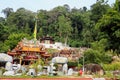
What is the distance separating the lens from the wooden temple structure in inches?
1906

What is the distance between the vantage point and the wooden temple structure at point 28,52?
159 ft

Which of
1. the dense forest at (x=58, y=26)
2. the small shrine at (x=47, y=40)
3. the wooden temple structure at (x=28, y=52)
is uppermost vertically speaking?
the dense forest at (x=58, y=26)

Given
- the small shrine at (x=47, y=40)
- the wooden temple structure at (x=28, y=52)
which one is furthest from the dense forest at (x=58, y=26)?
the wooden temple structure at (x=28, y=52)

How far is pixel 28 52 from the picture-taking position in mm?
49062

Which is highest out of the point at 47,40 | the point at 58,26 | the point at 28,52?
the point at 58,26

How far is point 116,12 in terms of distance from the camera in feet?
72.5

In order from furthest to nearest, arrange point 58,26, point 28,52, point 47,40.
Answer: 1. point 58,26
2. point 47,40
3. point 28,52

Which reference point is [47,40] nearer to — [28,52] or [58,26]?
[58,26]

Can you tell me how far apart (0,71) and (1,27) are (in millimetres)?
41972

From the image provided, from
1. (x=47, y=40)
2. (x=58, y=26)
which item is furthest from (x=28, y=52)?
(x=58, y=26)

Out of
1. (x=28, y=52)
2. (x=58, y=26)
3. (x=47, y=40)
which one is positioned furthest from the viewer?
(x=58, y=26)

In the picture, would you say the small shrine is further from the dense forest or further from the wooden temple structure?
the wooden temple structure

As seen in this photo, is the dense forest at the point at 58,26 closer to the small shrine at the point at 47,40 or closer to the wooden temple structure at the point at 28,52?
the small shrine at the point at 47,40

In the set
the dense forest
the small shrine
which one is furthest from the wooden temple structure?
the small shrine
